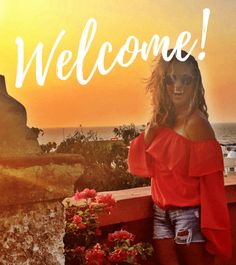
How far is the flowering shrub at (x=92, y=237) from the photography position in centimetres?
238

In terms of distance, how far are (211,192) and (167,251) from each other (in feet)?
1.22

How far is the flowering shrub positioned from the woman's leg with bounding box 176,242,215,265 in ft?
0.75

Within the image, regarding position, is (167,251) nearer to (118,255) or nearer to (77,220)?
(118,255)

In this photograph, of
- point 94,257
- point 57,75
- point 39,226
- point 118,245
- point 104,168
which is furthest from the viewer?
point 104,168

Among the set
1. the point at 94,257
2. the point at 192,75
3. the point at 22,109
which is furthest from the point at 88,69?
the point at 22,109

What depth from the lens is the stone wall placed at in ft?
3.84

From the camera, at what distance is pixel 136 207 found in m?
2.82

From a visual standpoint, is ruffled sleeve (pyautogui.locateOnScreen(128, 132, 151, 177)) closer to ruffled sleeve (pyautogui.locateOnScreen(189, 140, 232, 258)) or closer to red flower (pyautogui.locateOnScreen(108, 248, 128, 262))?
ruffled sleeve (pyautogui.locateOnScreen(189, 140, 232, 258))

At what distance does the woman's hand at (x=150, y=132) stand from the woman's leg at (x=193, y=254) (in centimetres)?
54

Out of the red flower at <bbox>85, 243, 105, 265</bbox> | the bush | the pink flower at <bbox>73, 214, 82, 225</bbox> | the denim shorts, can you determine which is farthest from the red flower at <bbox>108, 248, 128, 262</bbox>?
the bush

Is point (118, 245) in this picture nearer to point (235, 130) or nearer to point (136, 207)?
point (136, 207)

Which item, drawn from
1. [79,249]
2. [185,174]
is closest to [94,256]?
[79,249]

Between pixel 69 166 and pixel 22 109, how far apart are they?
0.17 m

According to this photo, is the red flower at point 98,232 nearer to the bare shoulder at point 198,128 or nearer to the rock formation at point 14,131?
the bare shoulder at point 198,128
